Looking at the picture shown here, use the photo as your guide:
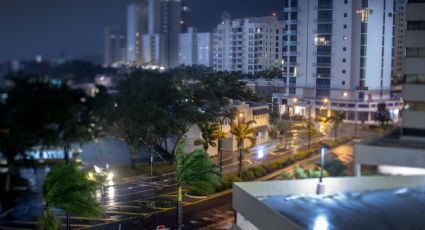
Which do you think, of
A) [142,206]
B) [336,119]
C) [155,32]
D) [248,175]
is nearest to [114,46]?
[155,32]

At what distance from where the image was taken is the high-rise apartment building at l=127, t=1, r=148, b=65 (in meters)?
6.47

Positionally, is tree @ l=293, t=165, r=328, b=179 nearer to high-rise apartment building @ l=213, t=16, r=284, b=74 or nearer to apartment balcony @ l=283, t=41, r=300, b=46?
high-rise apartment building @ l=213, t=16, r=284, b=74

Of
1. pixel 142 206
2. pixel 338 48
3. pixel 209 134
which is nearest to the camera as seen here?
pixel 142 206

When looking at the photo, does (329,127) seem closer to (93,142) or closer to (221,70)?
(221,70)

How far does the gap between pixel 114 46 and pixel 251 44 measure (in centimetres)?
271

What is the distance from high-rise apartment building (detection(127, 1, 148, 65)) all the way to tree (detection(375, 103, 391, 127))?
371 cm

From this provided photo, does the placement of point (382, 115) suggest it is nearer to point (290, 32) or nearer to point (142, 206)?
point (290, 32)

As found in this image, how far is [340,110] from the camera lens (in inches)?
345

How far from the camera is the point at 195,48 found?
899 cm

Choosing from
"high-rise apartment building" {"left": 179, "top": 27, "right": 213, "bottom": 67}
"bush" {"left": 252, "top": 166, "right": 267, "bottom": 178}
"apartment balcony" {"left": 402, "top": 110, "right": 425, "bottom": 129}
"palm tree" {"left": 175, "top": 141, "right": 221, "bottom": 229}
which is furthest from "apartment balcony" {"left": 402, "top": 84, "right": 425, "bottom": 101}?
"high-rise apartment building" {"left": 179, "top": 27, "right": 213, "bottom": 67}

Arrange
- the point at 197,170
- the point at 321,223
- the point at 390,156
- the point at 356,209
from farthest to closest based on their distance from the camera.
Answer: the point at 390,156
the point at 197,170
the point at 356,209
the point at 321,223

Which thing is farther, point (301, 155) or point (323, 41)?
point (323, 41)

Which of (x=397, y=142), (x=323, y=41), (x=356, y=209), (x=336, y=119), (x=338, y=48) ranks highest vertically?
(x=323, y=41)

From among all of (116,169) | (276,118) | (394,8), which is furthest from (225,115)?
(394,8)
